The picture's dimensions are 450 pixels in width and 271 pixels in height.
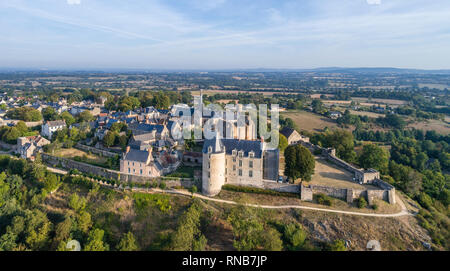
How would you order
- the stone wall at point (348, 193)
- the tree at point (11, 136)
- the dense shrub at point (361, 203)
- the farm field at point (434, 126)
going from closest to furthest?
the dense shrub at point (361, 203), the stone wall at point (348, 193), the tree at point (11, 136), the farm field at point (434, 126)

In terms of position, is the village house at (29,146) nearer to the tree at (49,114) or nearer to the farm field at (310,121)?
the tree at (49,114)

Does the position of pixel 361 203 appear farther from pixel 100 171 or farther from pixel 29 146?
pixel 29 146

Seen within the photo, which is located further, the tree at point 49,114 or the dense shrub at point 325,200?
the tree at point 49,114

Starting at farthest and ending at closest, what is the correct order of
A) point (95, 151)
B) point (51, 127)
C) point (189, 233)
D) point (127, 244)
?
point (51, 127) < point (95, 151) < point (127, 244) < point (189, 233)

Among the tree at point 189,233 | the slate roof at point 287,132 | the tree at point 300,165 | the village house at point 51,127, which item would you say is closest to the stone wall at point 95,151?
the village house at point 51,127

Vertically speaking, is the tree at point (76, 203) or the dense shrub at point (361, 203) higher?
the dense shrub at point (361, 203)

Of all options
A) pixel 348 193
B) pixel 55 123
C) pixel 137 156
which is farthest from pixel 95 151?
pixel 348 193

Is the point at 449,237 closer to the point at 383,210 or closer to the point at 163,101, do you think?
the point at 383,210
